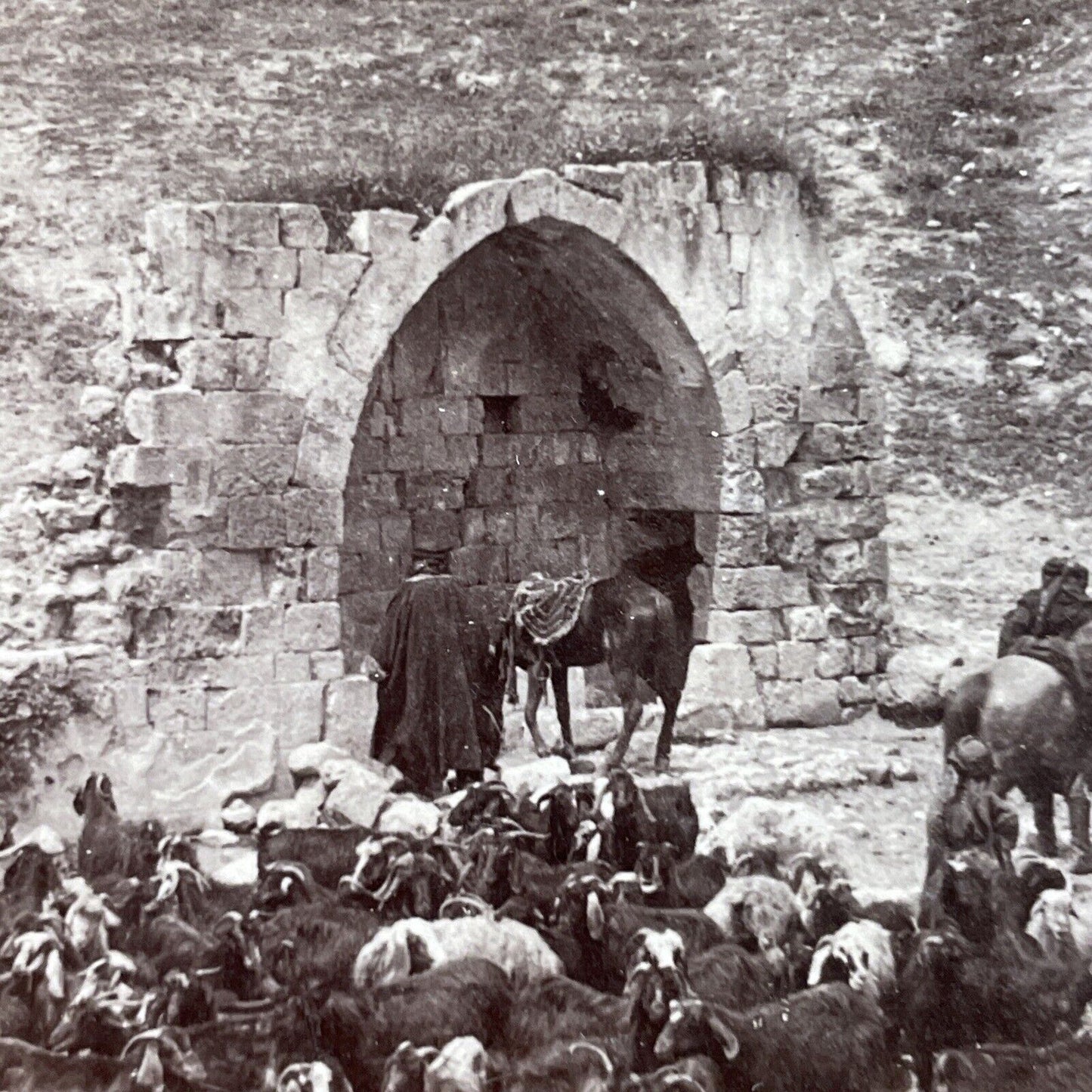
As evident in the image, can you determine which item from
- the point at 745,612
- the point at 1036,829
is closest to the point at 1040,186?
the point at 745,612

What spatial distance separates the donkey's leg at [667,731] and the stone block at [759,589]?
0.45 metres

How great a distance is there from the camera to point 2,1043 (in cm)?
470

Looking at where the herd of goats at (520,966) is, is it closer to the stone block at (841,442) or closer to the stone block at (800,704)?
the stone block at (800,704)

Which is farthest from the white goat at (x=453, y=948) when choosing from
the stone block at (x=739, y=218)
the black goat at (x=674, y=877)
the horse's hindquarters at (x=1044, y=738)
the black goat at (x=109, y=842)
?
the stone block at (x=739, y=218)

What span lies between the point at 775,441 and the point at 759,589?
0.59 m

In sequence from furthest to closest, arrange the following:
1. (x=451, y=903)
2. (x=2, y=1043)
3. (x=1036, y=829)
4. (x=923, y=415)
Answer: (x=923, y=415)
(x=1036, y=829)
(x=451, y=903)
(x=2, y=1043)

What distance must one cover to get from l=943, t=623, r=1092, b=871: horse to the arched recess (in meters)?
1.27

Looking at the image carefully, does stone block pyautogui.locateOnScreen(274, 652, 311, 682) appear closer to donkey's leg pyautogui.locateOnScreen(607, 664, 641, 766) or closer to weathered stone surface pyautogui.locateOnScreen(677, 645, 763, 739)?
donkey's leg pyautogui.locateOnScreen(607, 664, 641, 766)

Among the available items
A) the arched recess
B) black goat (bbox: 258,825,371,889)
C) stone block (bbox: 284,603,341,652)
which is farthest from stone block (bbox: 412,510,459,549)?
black goat (bbox: 258,825,371,889)

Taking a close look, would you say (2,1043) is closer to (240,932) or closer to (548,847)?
(240,932)

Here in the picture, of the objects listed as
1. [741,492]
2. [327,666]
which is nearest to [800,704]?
[741,492]

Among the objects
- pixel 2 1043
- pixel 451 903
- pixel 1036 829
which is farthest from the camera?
pixel 1036 829

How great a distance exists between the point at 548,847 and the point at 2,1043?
6.20ft

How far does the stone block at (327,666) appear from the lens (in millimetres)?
5293
